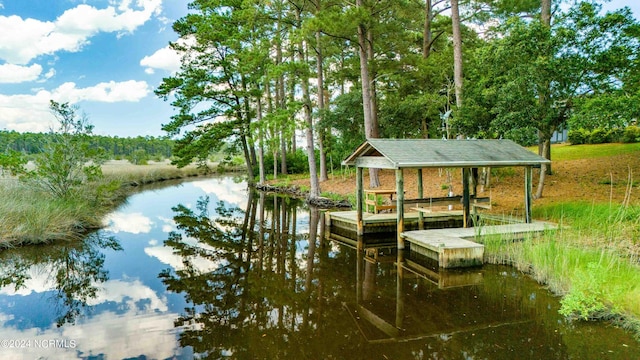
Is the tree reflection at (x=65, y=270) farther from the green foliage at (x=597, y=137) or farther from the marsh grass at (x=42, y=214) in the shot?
the green foliage at (x=597, y=137)

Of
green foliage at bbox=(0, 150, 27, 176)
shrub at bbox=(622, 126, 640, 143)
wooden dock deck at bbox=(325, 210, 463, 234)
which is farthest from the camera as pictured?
shrub at bbox=(622, 126, 640, 143)

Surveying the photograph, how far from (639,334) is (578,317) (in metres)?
0.64

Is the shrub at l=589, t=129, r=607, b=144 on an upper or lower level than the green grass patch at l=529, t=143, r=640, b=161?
upper

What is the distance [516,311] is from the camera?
16.9 feet

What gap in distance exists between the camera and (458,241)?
25.2ft

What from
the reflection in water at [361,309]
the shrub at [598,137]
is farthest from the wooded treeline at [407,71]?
the shrub at [598,137]

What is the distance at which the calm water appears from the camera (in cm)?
424

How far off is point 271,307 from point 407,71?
15.8m

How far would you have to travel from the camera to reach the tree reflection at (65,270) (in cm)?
595

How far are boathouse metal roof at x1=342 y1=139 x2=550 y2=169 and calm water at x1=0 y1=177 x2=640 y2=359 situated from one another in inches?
88.7

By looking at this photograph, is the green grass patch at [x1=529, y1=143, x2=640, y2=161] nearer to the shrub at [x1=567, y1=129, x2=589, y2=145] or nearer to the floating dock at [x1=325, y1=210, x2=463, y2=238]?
the shrub at [x1=567, y1=129, x2=589, y2=145]

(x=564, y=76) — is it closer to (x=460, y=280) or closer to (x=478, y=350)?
(x=460, y=280)

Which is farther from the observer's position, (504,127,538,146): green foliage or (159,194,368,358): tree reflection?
(504,127,538,146): green foliage

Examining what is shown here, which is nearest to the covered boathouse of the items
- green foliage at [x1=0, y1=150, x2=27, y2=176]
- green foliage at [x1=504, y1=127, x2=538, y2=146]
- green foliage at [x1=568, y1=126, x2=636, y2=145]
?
green foliage at [x1=504, y1=127, x2=538, y2=146]
